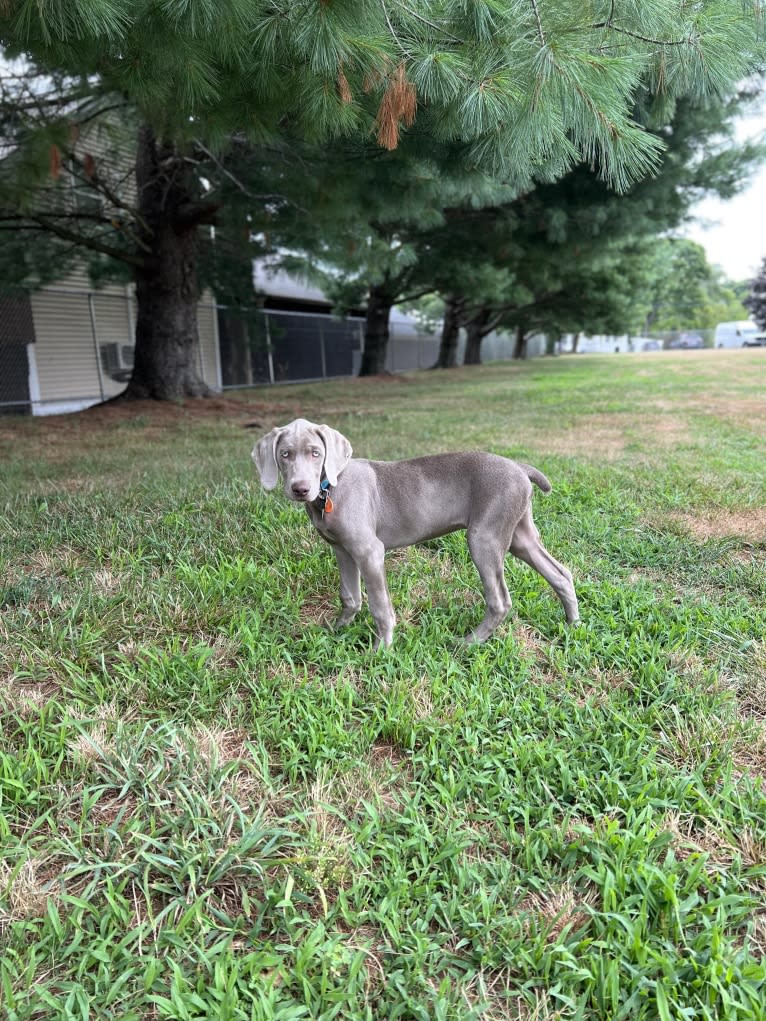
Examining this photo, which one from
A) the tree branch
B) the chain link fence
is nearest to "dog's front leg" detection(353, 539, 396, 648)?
the tree branch

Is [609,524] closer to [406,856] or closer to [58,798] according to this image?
[406,856]

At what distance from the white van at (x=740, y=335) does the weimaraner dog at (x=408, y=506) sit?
52.7 meters

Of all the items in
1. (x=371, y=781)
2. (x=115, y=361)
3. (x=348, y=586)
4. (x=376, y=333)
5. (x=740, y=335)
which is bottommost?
(x=371, y=781)

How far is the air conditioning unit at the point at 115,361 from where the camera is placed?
46.4ft

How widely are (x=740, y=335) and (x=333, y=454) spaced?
56397mm

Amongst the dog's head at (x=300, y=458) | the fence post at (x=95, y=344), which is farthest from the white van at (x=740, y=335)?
the dog's head at (x=300, y=458)

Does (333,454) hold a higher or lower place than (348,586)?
higher

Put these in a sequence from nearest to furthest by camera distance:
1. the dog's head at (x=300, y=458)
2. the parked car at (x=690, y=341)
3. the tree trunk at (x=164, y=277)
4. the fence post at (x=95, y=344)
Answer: the dog's head at (x=300, y=458), the tree trunk at (x=164, y=277), the fence post at (x=95, y=344), the parked car at (x=690, y=341)

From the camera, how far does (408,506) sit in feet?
8.64

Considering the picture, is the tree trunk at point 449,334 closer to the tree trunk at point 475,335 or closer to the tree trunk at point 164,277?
the tree trunk at point 475,335

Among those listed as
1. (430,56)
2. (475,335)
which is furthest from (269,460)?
(475,335)

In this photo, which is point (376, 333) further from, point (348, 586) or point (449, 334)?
point (348, 586)

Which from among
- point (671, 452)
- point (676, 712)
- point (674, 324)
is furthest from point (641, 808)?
point (674, 324)

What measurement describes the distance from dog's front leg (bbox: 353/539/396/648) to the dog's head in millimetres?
306
